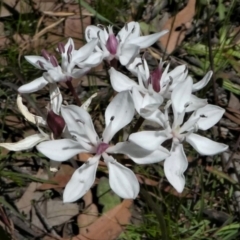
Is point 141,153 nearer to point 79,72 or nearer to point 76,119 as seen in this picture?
point 76,119

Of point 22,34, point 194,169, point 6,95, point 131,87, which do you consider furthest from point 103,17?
point 131,87

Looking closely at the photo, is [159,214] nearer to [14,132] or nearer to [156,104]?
[156,104]

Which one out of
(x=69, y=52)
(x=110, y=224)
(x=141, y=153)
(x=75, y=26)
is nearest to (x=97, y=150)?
(x=141, y=153)

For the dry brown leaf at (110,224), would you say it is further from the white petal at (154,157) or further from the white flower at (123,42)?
the white petal at (154,157)

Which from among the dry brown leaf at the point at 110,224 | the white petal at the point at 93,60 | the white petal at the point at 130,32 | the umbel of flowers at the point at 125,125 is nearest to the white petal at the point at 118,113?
the umbel of flowers at the point at 125,125

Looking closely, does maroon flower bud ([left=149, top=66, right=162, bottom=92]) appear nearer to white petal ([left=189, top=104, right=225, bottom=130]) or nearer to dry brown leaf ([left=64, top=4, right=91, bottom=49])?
white petal ([left=189, top=104, right=225, bottom=130])

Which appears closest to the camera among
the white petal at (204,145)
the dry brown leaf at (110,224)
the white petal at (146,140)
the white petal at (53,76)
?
the white petal at (146,140)
